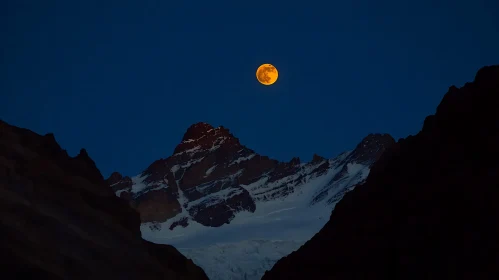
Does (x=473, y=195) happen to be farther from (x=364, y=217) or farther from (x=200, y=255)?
(x=200, y=255)

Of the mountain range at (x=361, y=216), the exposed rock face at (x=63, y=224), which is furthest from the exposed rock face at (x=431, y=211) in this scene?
the exposed rock face at (x=63, y=224)

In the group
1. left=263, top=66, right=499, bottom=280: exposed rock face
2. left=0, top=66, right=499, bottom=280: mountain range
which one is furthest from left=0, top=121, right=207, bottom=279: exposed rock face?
left=263, top=66, right=499, bottom=280: exposed rock face

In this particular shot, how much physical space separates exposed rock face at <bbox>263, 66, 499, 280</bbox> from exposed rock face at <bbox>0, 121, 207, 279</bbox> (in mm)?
9681

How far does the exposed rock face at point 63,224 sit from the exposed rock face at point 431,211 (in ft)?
31.8

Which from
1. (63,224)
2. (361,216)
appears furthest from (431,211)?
(63,224)

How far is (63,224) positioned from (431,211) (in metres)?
18.8

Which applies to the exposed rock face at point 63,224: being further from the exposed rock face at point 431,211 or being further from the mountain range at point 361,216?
the exposed rock face at point 431,211

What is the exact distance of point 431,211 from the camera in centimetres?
3312

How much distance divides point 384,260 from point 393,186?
20.4 feet

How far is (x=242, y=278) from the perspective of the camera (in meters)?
165

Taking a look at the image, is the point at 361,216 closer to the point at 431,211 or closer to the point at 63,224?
the point at 431,211

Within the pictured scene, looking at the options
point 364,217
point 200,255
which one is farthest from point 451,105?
point 200,255

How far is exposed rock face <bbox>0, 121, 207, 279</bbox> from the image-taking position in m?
30.6

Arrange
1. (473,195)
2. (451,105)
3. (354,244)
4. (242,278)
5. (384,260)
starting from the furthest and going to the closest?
(242,278) → (451,105) → (354,244) → (384,260) → (473,195)
